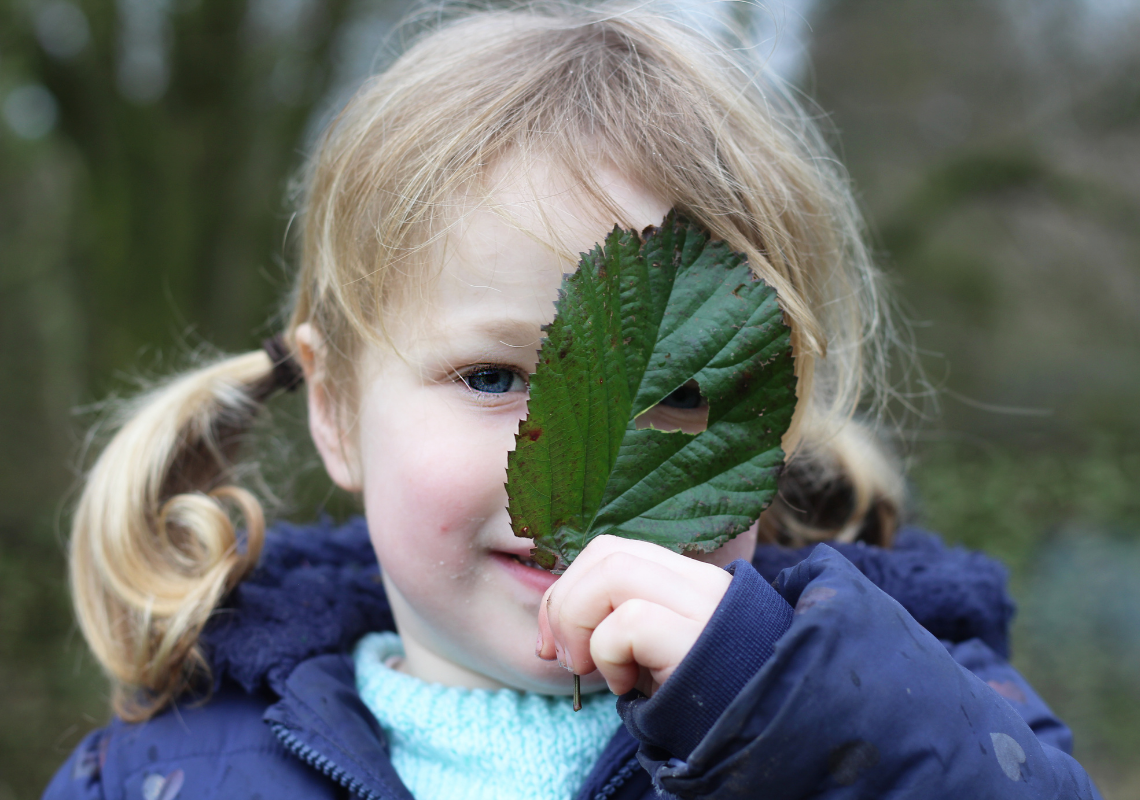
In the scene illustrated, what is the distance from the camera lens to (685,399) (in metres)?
1.12

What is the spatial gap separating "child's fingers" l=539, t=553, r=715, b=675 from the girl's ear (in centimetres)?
67

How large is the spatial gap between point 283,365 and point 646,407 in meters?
1.00

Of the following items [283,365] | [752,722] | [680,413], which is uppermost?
[680,413]

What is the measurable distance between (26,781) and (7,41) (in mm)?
3444

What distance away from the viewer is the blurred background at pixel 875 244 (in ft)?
13.8

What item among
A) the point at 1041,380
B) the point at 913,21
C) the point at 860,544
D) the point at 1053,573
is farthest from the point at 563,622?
the point at 913,21

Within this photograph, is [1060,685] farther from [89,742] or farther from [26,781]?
[26,781]

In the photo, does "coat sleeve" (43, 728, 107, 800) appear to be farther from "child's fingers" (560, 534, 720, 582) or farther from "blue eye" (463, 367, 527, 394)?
"child's fingers" (560, 534, 720, 582)

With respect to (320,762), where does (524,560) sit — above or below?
above

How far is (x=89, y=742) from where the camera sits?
4.77 ft

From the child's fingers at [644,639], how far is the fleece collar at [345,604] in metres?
0.61

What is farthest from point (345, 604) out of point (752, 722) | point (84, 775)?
point (752, 722)

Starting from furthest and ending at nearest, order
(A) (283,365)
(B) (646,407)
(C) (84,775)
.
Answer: (A) (283,365), (C) (84,775), (B) (646,407)

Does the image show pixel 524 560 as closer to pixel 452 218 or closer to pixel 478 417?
pixel 478 417
